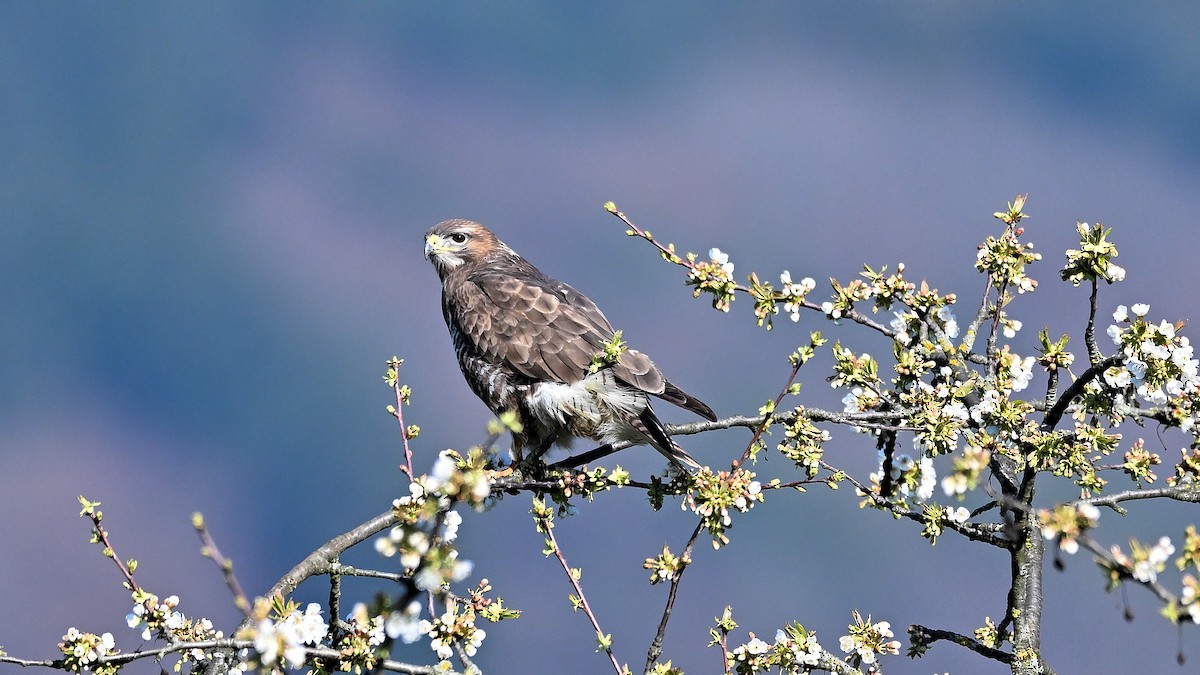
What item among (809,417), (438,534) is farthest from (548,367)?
(438,534)

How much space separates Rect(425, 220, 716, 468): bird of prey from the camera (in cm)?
592

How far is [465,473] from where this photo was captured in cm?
271

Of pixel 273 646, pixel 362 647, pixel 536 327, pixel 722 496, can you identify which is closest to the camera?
pixel 273 646

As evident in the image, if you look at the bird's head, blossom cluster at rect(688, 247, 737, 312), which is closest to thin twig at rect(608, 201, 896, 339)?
blossom cluster at rect(688, 247, 737, 312)

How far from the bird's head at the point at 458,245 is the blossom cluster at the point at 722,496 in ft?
16.8

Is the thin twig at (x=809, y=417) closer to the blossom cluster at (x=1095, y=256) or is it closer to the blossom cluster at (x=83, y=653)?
the blossom cluster at (x=1095, y=256)

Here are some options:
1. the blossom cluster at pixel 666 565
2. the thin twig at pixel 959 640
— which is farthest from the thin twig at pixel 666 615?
the thin twig at pixel 959 640

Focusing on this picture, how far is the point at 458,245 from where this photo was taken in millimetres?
9219

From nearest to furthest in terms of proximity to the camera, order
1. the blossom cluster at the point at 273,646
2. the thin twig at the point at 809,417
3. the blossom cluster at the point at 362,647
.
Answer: the blossom cluster at the point at 273,646, the blossom cluster at the point at 362,647, the thin twig at the point at 809,417

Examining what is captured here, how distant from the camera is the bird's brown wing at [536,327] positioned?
6.60 m

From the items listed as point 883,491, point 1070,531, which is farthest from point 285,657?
point 883,491

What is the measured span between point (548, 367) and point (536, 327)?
1.31 feet

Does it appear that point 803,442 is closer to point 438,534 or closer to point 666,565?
point 666,565

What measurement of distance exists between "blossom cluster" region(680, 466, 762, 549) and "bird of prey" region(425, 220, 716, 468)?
0.76 metres
